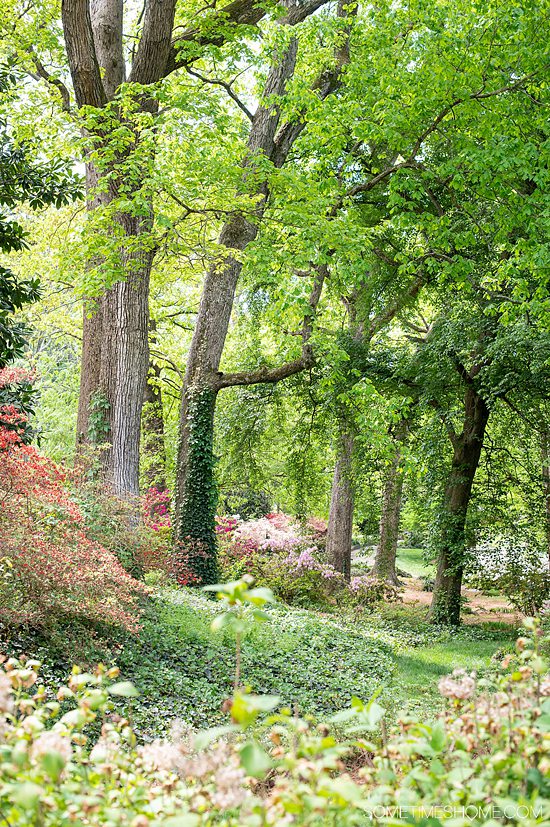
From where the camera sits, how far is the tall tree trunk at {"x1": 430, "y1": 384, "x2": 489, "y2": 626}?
1291 cm

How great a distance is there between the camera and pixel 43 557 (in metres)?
5.40

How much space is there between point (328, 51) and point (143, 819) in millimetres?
13289

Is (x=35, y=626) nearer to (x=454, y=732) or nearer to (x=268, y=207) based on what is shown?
(x=454, y=732)

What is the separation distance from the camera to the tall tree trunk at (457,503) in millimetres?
12914

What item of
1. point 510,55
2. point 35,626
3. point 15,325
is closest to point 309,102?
point 510,55

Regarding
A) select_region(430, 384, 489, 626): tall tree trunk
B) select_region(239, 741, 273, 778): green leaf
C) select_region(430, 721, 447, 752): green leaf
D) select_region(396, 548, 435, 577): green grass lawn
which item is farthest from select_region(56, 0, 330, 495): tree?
select_region(396, 548, 435, 577): green grass lawn

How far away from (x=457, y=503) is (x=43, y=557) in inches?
369

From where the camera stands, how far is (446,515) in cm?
1295

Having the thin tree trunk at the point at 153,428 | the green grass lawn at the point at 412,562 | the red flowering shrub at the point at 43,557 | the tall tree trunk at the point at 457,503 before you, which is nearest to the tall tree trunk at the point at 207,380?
the tall tree trunk at the point at 457,503

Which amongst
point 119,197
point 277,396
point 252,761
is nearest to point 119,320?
point 119,197

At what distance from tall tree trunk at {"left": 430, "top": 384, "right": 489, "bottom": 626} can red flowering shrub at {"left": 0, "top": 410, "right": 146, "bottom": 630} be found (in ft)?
26.7

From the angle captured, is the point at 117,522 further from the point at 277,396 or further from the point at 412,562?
the point at 412,562

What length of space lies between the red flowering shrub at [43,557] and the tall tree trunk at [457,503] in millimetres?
8128

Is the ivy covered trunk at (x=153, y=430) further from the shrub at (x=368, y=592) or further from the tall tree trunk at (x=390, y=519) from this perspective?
the tall tree trunk at (x=390, y=519)
